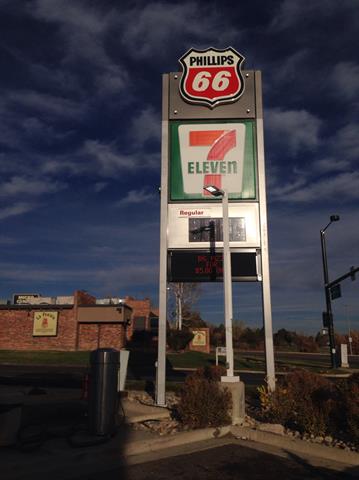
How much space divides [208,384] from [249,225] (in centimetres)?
486

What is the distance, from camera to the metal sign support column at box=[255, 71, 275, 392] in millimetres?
11219

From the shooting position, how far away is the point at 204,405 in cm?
828

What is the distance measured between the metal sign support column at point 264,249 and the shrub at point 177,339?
26.4 metres

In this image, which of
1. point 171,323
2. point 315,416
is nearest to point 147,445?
point 315,416

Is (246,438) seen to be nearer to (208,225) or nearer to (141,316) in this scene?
(208,225)

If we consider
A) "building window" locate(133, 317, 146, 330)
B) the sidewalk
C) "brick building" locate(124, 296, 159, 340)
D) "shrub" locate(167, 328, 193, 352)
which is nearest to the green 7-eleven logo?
the sidewalk

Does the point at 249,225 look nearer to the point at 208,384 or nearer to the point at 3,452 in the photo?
the point at 208,384

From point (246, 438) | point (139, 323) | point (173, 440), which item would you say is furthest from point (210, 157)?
point (139, 323)

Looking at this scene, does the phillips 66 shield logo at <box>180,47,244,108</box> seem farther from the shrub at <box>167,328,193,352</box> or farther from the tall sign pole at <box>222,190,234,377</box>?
the shrub at <box>167,328,193,352</box>

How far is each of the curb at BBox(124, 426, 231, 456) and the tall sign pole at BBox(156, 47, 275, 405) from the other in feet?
10.3

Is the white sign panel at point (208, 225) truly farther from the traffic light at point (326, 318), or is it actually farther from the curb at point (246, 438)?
the traffic light at point (326, 318)

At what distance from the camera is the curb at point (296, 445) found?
6.52 metres

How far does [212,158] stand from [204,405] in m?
7.02

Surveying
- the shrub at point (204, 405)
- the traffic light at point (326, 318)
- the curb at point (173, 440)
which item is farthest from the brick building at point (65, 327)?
the curb at point (173, 440)
